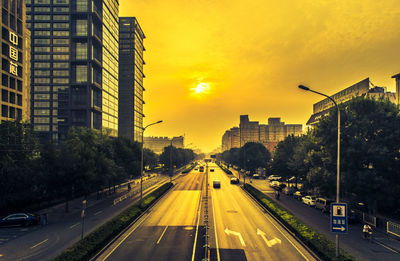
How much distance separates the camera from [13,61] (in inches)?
2557

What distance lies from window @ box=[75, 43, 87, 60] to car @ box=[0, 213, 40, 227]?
70750 mm

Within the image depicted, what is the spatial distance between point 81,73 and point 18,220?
70.1 metres

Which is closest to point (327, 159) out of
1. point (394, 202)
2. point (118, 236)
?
point (394, 202)

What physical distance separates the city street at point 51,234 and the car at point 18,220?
626mm

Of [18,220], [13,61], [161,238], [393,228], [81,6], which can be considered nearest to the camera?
[161,238]

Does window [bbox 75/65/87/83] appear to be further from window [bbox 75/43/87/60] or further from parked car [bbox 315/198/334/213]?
parked car [bbox 315/198/334/213]

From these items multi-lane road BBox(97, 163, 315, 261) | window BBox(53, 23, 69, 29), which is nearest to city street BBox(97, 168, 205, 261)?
multi-lane road BBox(97, 163, 315, 261)

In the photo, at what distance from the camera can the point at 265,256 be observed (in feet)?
61.6

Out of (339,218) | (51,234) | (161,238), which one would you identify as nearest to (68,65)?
(51,234)

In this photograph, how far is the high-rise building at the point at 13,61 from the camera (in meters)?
62.4

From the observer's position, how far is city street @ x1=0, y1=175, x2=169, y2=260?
796 inches

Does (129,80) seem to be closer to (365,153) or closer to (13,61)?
(13,61)

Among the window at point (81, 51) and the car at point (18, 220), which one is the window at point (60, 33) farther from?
the car at point (18, 220)

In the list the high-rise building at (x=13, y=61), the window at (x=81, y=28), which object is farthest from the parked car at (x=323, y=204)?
the window at (x=81, y=28)
